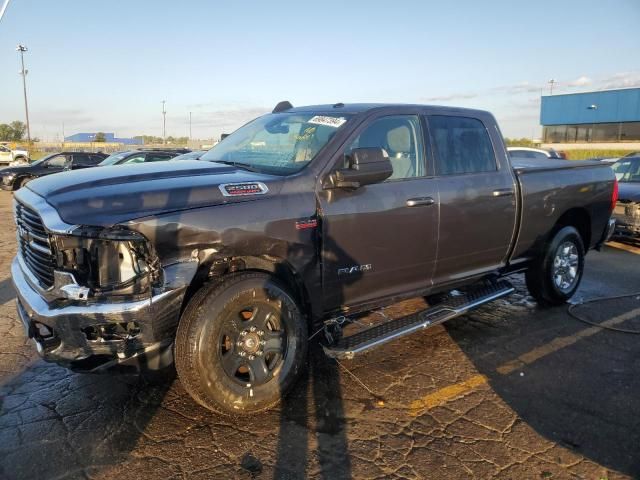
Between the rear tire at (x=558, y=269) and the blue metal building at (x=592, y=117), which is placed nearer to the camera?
the rear tire at (x=558, y=269)

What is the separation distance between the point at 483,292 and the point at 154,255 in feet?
10.4

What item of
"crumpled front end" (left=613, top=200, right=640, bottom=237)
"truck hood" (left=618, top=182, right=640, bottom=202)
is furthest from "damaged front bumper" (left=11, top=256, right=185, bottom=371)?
"truck hood" (left=618, top=182, right=640, bottom=202)

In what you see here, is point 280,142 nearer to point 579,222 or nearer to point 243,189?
point 243,189

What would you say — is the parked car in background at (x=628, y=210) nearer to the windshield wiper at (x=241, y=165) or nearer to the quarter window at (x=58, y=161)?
the windshield wiper at (x=241, y=165)

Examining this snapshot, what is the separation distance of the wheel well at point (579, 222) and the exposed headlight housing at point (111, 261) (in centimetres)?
446

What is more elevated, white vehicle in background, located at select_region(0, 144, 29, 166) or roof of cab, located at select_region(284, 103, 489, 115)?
roof of cab, located at select_region(284, 103, 489, 115)

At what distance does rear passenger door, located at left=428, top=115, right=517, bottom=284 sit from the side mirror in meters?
0.87

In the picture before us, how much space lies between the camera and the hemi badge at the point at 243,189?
335 centimetres

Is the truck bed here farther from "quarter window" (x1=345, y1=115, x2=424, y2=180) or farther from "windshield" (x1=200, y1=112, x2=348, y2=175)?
"windshield" (x1=200, y1=112, x2=348, y2=175)

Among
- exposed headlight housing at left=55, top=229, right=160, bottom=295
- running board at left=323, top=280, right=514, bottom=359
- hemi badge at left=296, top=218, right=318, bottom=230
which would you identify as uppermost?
hemi badge at left=296, top=218, right=318, bottom=230

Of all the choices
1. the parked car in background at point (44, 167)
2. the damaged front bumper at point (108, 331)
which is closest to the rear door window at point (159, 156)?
the parked car in background at point (44, 167)

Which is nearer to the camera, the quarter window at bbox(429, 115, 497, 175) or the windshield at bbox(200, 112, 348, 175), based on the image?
the windshield at bbox(200, 112, 348, 175)

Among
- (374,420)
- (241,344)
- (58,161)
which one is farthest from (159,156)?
(374,420)

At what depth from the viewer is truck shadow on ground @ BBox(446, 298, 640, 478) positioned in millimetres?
3232
